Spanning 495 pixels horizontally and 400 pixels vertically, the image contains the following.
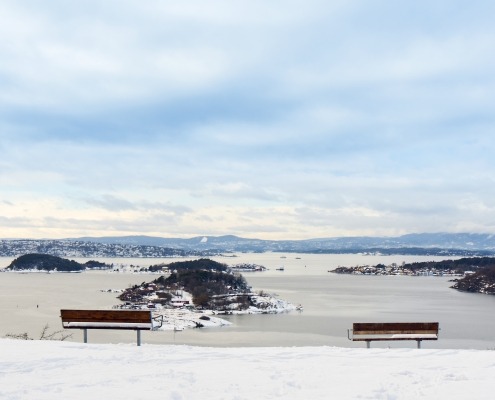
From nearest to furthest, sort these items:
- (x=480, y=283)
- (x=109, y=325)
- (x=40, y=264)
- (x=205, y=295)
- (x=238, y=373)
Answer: (x=238, y=373)
(x=109, y=325)
(x=205, y=295)
(x=480, y=283)
(x=40, y=264)

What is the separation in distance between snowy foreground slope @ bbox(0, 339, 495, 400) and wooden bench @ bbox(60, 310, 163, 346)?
6.06ft

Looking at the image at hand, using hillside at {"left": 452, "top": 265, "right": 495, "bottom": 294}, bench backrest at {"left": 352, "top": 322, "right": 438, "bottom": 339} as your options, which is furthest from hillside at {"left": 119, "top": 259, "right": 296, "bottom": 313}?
bench backrest at {"left": 352, "top": 322, "right": 438, "bottom": 339}

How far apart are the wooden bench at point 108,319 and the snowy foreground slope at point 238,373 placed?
185 centimetres

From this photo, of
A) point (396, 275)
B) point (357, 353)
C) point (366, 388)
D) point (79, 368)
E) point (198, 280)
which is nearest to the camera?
point (366, 388)

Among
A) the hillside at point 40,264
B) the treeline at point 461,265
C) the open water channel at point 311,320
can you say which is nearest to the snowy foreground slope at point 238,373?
the open water channel at point 311,320

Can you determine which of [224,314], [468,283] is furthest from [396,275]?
[224,314]

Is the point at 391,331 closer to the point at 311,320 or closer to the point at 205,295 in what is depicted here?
the point at 311,320

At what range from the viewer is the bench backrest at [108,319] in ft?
42.0

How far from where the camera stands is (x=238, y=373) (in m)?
8.48

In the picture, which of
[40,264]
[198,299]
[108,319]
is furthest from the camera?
[40,264]

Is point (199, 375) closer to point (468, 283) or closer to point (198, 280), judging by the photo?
point (198, 280)

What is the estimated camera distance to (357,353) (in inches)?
412

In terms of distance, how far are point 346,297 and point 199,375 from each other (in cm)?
7890

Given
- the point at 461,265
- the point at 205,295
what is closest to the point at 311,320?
the point at 205,295
